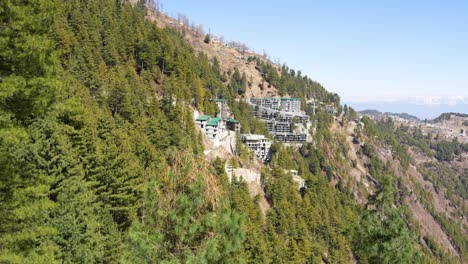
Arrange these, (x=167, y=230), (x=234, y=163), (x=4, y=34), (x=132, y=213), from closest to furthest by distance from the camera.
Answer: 1. (x=4, y=34)
2. (x=167, y=230)
3. (x=132, y=213)
4. (x=234, y=163)

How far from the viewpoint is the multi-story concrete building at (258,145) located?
360 feet

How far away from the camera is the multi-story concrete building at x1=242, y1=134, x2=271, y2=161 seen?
110 m

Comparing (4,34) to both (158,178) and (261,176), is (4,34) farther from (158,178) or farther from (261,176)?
(261,176)

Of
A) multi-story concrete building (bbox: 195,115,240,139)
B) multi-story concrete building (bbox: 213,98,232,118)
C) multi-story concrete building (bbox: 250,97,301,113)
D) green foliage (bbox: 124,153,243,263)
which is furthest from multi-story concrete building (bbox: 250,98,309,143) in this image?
green foliage (bbox: 124,153,243,263)

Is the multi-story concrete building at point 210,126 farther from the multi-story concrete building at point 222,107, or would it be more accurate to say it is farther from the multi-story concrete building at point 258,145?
the multi-story concrete building at point 258,145

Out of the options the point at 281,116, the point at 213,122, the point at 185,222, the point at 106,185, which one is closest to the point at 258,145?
the point at 213,122

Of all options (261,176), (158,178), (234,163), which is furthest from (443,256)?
(158,178)

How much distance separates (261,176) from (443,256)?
392 feet

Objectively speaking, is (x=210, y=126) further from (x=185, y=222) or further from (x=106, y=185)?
(x=185, y=222)

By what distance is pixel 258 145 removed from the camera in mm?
111250

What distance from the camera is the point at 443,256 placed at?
16275 cm

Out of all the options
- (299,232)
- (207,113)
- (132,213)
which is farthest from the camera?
(207,113)

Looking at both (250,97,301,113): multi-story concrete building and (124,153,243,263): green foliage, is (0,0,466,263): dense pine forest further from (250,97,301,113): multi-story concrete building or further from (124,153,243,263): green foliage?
(250,97,301,113): multi-story concrete building

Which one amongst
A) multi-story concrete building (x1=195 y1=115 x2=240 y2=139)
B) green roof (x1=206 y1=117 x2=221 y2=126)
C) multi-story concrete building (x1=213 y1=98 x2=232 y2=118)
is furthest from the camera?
multi-story concrete building (x1=213 y1=98 x2=232 y2=118)
